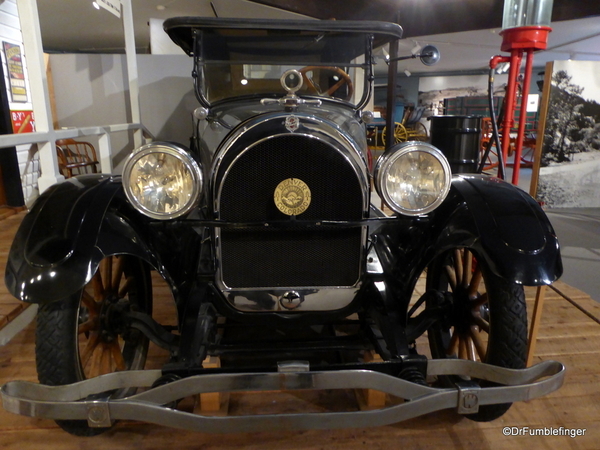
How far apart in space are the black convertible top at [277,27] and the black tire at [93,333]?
1101 millimetres

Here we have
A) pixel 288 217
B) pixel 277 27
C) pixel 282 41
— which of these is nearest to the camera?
pixel 288 217

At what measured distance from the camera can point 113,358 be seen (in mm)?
1705

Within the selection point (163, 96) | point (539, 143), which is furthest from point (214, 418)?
point (163, 96)

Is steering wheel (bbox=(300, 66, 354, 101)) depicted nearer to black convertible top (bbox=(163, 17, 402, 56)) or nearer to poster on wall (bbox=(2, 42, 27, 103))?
black convertible top (bbox=(163, 17, 402, 56))

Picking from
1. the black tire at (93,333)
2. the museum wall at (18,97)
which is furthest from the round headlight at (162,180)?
the museum wall at (18,97)

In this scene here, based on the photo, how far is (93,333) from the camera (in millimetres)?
1601

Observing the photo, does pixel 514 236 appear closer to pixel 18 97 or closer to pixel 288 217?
pixel 288 217

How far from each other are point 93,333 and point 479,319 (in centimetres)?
144

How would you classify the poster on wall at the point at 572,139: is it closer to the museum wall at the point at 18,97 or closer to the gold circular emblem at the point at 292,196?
the gold circular emblem at the point at 292,196

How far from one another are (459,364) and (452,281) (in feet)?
1.91

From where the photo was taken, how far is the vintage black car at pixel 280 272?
1174 mm

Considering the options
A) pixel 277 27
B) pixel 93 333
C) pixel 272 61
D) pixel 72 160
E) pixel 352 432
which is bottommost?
pixel 352 432

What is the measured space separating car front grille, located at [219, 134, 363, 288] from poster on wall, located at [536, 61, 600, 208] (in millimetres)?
3766

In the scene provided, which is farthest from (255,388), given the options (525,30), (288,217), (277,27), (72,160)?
(72,160)
